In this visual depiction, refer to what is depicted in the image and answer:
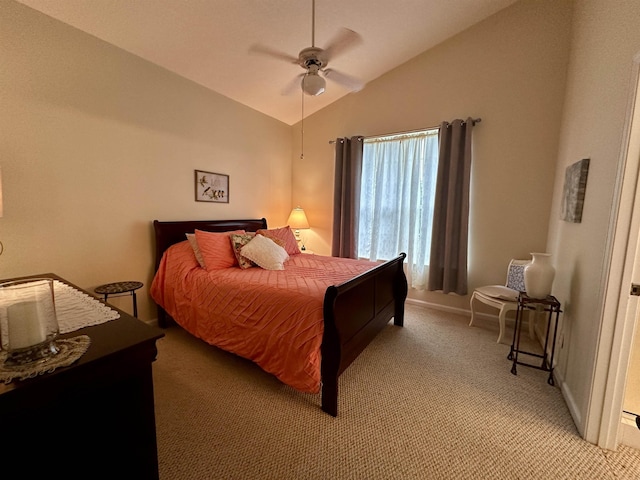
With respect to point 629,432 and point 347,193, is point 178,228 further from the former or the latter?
point 629,432

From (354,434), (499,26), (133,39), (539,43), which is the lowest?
(354,434)

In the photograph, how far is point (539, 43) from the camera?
2.82m

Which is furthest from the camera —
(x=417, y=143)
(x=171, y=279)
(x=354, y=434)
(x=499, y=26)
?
(x=417, y=143)

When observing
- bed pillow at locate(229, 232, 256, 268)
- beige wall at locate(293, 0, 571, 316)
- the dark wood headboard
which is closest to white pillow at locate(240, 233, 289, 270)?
bed pillow at locate(229, 232, 256, 268)

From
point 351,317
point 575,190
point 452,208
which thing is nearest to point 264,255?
point 351,317

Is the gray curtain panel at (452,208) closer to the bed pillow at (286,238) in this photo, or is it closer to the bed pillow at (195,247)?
the bed pillow at (286,238)

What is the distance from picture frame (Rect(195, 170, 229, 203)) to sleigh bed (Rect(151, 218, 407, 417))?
14.9 inches

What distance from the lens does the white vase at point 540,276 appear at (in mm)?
2139

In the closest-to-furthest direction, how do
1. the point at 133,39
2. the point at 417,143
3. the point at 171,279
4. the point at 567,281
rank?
the point at 567,281 → the point at 133,39 → the point at 171,279 → the point at 417,143

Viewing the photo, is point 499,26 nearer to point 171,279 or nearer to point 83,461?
point 171,279

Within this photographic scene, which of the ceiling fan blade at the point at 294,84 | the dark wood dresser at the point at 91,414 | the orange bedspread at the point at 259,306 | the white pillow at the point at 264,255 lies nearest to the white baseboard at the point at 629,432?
the orange bedspread at the point at 259,306

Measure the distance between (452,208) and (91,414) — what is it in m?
3.50

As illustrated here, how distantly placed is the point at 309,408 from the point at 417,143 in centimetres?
327

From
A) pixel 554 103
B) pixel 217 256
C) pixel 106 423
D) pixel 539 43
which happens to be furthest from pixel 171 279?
pixel 539 43
